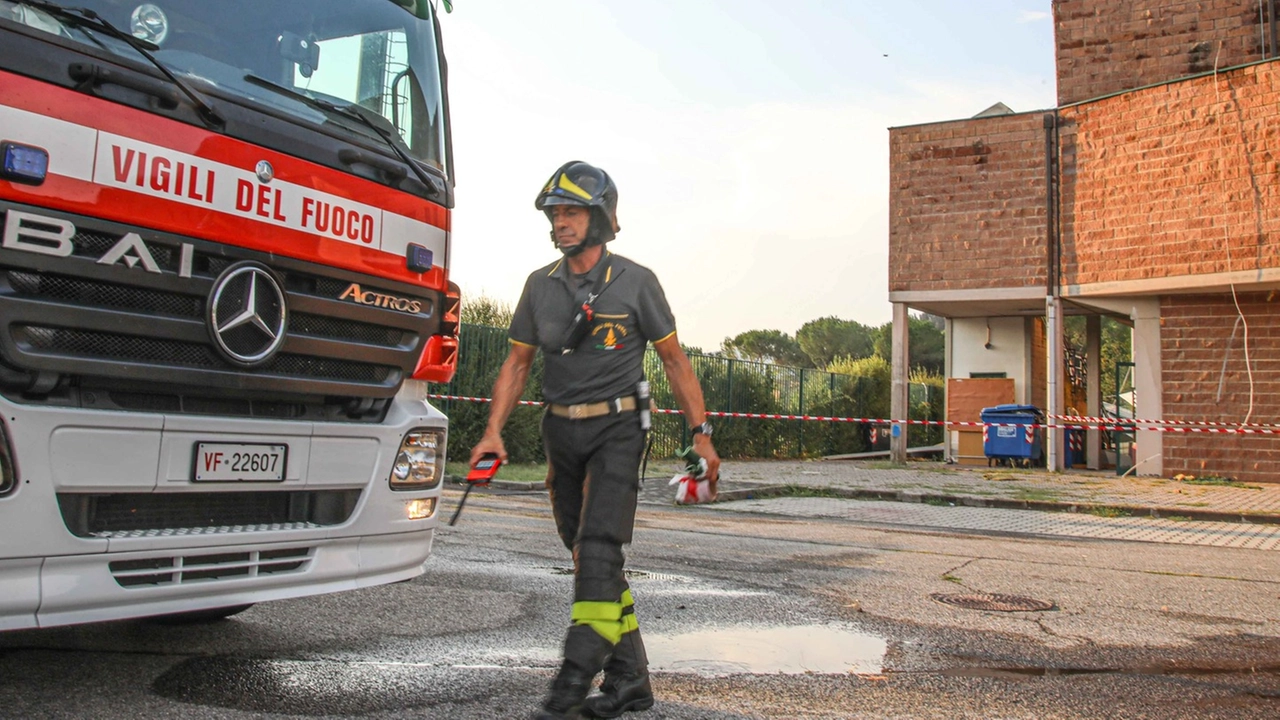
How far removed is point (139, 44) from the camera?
12.2 feet

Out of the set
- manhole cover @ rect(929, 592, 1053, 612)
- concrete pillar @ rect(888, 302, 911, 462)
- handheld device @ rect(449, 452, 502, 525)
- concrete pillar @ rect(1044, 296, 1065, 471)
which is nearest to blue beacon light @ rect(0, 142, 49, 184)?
handheld device @ rect(449, 452, 502, 525)

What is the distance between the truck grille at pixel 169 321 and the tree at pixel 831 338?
76.7 metres

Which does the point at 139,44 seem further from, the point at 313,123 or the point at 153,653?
the point at 153,653

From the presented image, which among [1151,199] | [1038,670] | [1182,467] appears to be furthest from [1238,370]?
[1038,670]

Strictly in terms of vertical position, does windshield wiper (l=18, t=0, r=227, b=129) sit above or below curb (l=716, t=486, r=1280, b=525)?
above

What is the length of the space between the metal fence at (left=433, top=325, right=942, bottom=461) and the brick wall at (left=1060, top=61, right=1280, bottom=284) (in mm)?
7515

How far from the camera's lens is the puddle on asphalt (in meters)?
4.57

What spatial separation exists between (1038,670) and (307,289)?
133 inches

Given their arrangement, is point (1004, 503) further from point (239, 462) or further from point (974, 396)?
point (974, 396)

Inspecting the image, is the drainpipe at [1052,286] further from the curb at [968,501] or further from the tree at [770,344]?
the tree at [770,344]

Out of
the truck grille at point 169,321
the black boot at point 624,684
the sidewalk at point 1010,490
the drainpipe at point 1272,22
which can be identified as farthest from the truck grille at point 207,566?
the drainpipe at point 1272,22

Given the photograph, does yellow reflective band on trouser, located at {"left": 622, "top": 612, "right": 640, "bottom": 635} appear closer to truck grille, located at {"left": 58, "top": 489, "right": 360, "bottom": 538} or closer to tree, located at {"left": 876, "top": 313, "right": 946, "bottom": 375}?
truck grille, located at {"left": 58, "top": 489, "right": 360, "bottom": 538}

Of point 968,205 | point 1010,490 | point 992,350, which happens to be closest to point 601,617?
point 1010,490

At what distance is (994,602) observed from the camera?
20.9ft
